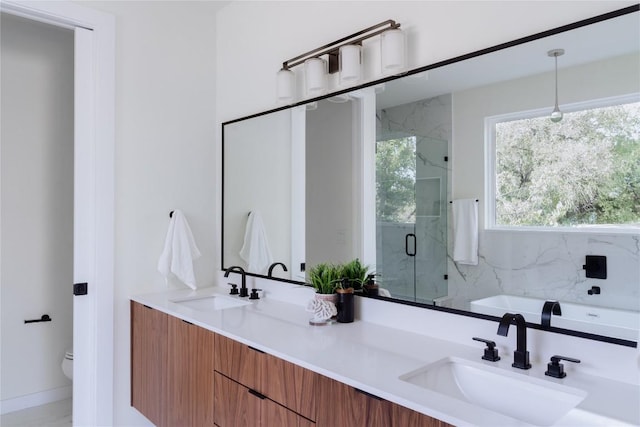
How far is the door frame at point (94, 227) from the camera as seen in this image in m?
2.35

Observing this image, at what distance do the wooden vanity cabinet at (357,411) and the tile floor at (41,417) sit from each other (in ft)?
7.40

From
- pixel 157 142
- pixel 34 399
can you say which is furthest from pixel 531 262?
pixel 34 399

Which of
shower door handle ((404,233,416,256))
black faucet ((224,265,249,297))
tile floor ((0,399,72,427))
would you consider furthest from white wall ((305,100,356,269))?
tile floor ((0,399,72,427))

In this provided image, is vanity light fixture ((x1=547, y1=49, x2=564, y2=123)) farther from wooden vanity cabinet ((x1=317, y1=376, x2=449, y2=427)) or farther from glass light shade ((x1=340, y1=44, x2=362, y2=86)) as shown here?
wooden vanity cabinet ((x1=317, y1=376, x2=449, y2=427))

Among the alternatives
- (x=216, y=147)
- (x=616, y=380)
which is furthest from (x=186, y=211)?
(x=616, y=380)

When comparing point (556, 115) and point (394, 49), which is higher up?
point (394, 49)

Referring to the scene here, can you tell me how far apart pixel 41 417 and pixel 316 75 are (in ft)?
9.23

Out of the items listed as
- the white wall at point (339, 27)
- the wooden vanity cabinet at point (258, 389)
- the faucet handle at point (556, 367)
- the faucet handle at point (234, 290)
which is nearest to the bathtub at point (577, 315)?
the faucet handle at point (556, 367)

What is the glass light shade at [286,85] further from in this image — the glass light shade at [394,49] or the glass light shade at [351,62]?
the glass light shade at [394,49]

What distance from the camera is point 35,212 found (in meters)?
3.08

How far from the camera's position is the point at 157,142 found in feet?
8.58

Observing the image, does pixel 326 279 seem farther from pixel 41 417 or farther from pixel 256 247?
pixel 41 417

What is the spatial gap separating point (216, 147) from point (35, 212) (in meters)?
1.41

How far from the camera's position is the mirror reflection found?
4.13 ft
